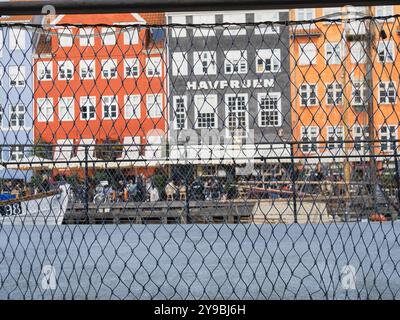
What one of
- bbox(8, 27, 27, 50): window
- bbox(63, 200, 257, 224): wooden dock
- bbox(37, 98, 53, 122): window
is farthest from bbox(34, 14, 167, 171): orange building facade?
bbox(63, 200, 257, 224): wooden dock

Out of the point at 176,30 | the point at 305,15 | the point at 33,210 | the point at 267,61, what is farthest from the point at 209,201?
the point at 305,15

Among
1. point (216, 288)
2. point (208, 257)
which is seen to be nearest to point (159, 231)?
point (208, 257)

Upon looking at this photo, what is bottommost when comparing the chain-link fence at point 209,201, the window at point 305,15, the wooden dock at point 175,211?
the wooden dock at point 175,211

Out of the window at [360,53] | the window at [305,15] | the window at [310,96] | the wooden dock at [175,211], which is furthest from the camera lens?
the window at [305,15]

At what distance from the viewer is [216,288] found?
2047 mm

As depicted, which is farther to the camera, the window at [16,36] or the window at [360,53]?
the window at [360,53]

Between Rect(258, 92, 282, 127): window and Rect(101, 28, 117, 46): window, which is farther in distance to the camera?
Rect(258, 92, 282, 127): window

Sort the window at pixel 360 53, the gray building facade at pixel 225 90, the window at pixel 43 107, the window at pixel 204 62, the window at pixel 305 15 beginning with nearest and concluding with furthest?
1. the window at pixel 204 62
2. the gray building facade at pixel 225 90
3. the window at pixel 360 53
4. the window at pixel 43 107
5. the window at pixel 305 15

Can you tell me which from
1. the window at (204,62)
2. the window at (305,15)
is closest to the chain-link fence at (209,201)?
the window at (204,62)

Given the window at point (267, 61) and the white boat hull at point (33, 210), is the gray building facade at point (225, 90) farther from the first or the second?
the white boat hull at point (33, 210)

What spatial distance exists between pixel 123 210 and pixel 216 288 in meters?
3.19

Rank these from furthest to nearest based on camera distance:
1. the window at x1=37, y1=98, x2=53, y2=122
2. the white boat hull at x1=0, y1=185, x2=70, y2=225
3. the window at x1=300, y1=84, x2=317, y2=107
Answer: the white boat hull at x1=0, y1=185, x2=70, y2=225, the window at x1=300, y1=84, x2=317, y2=107, the window at x1=37, y1=98, x2=53, y2=122

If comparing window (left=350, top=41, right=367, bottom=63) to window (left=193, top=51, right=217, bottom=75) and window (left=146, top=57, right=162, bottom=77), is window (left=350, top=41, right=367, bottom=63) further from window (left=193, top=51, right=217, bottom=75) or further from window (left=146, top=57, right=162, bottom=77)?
window (left=146, top=57, right=162, bottom=77)
